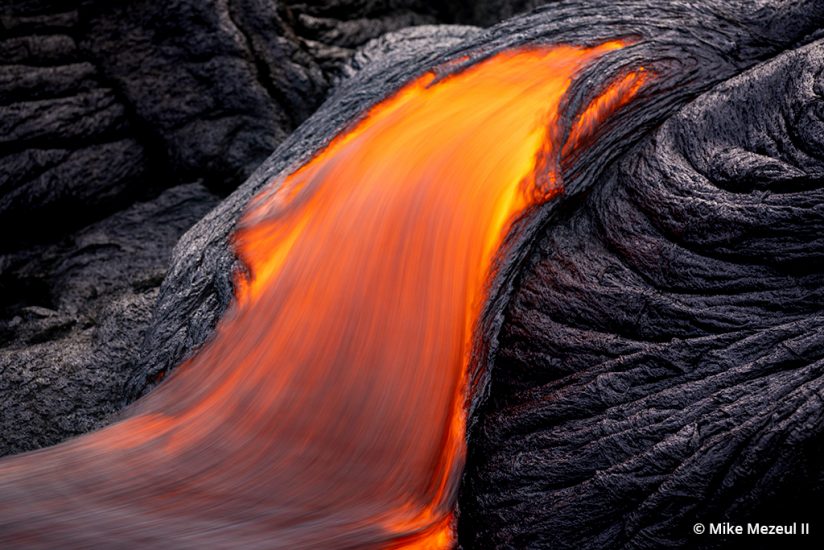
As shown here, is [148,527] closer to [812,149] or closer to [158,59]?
[812,149]

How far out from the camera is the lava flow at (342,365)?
5.38 feet

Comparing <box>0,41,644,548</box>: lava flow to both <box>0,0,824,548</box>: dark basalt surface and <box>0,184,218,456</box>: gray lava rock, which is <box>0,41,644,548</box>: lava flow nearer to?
<box>0,0,824,548</box>: dark basalt surface

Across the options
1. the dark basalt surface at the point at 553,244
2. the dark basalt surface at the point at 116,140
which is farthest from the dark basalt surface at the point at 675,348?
the dark basalt surface at the point at 116,140

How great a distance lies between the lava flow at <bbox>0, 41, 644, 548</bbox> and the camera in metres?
1.64

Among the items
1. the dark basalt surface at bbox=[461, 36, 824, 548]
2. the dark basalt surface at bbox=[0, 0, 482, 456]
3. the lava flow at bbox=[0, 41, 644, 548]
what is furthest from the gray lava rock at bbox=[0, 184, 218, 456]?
the dark basalt surface at bbox=[461, 36, 824, 548]

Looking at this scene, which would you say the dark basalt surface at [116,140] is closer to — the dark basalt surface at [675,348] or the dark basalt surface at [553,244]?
the dark basalt surface at [553,244]

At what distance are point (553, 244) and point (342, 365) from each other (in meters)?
0.73

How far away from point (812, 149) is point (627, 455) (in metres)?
1.02

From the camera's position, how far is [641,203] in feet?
7.25

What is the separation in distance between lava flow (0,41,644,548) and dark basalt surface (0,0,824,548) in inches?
4.2

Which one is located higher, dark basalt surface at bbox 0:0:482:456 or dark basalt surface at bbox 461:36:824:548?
dark basalt surface at bbox 0:0:482:456

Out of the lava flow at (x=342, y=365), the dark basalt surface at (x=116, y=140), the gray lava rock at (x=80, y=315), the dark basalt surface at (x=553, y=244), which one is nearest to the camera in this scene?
the lava flow at (x=342, y=365)

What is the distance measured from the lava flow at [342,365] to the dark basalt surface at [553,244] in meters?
0.11

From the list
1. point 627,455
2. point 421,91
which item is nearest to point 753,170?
point 627,455
